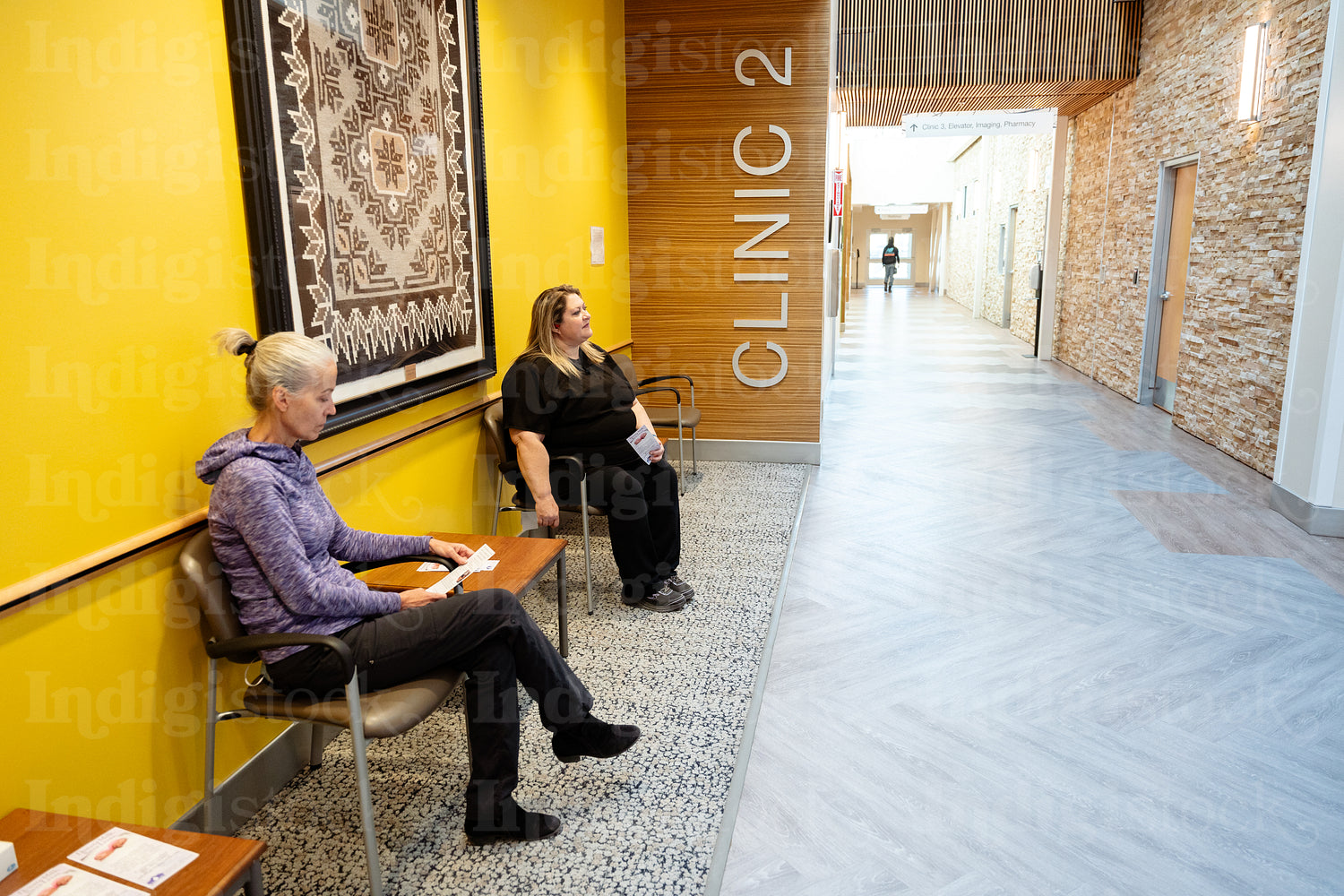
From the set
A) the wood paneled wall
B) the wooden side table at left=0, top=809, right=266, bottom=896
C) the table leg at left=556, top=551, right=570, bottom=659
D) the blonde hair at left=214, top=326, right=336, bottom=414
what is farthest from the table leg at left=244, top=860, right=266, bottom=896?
the wood paneled wall

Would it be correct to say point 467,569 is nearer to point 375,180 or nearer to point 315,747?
point 315,747

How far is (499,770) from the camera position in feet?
7.14

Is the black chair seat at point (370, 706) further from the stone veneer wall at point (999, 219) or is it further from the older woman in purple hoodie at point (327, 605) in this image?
the stone veneer wall at point (999, 219)

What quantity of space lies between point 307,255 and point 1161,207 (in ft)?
25.7

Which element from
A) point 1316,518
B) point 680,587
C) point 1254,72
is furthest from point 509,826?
point 1254,72

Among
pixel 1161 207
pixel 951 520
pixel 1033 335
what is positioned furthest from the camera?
pixel 1033 335

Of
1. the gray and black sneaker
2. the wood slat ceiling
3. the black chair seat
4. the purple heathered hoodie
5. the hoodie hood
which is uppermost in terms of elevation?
the wood slat ceiling

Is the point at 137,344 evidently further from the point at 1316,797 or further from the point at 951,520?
the point at 951,520

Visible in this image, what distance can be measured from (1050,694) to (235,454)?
2679 mm

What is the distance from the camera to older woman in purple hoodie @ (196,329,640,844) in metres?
1.97

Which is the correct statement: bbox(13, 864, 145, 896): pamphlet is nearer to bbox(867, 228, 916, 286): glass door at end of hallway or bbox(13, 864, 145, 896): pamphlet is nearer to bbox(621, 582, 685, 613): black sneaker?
bbox(621, 582, 685, 613): black sneaker

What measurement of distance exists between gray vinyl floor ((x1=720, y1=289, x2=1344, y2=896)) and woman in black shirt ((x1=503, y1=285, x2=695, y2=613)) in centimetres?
64

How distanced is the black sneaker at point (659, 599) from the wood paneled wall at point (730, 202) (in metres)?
2.16

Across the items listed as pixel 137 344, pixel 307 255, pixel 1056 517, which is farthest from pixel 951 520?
pixel 137 344
